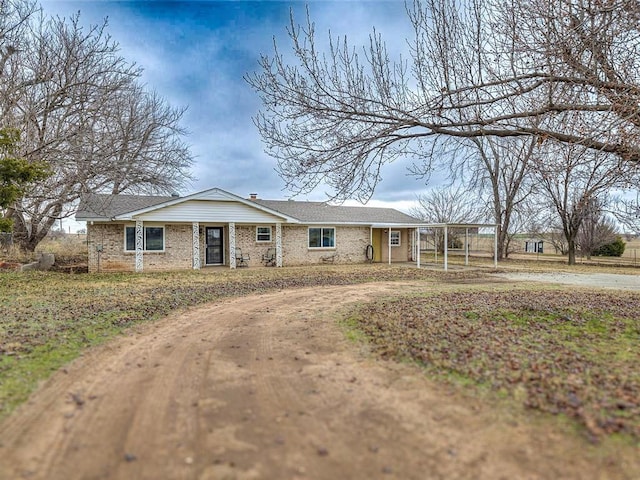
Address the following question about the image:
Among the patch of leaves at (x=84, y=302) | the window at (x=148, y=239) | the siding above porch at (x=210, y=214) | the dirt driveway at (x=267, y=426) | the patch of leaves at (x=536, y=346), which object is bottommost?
the dirt driveway at (x=267, y=426)

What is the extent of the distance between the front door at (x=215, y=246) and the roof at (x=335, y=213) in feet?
8.97

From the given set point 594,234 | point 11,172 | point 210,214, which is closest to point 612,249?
point 594,234

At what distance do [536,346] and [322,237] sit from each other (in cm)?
1590

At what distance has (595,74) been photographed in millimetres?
5750

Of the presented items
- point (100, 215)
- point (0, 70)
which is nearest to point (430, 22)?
point (0, 70)

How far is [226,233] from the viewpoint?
19594 millimetres

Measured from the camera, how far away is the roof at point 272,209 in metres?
15.5

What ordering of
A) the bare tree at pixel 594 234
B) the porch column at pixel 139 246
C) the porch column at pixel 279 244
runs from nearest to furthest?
the porch column at pixel 139 246 → the porch column at pixel 279 244 → the bare tree at pixel 594 234

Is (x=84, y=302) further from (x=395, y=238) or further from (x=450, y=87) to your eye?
(x=395, y=238)

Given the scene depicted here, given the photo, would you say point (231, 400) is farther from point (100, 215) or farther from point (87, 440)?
point (100, 215)

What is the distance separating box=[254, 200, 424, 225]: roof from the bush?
709 inches

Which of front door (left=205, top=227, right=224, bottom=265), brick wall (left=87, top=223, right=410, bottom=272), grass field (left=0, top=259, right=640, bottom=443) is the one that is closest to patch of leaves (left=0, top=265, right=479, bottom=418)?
grass field (left=0, top=259, right=640, bottom=443)

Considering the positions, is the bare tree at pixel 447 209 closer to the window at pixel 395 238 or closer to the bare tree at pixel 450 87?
the window at pixel 395 238

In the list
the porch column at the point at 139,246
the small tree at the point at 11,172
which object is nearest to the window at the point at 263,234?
the porch column at the point at 139,246
